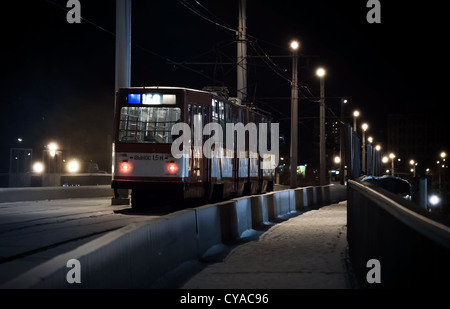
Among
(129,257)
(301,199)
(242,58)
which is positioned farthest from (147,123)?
(129,257)

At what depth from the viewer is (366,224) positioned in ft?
26.7

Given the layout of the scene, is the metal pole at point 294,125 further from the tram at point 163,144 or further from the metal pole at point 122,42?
the metal pole at point 122,42

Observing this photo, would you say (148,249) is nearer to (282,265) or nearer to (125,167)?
(282,265)

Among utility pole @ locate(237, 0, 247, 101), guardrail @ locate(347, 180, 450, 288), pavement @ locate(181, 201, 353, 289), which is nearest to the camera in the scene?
guardrail @ locate(347, 180, 450, 288)

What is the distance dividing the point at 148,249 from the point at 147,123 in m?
12.1

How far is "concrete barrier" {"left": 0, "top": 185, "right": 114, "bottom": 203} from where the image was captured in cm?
2467

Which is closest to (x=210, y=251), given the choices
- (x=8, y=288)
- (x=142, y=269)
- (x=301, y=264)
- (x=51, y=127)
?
(x=301, y=264)

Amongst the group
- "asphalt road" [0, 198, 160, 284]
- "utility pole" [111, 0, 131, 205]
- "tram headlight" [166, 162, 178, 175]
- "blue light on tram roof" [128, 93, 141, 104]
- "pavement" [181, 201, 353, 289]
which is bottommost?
"pavement" [181, 201, 353, 289]

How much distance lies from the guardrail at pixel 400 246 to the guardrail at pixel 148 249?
7.91 ft

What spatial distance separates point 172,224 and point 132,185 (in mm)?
10642

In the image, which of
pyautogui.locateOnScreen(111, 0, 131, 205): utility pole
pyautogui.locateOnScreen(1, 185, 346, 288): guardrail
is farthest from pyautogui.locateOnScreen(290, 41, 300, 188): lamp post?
pyautogui.locateOnScreen(1, 185, 346, 288): guardrail

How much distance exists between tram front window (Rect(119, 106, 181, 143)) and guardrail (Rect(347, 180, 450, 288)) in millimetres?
11637

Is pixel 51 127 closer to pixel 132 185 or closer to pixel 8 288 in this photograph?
pixel 132 185

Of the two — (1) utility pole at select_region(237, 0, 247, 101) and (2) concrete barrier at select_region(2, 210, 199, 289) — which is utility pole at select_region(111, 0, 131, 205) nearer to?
(1) utility pole at select_region(237, 0, 247, 101)
